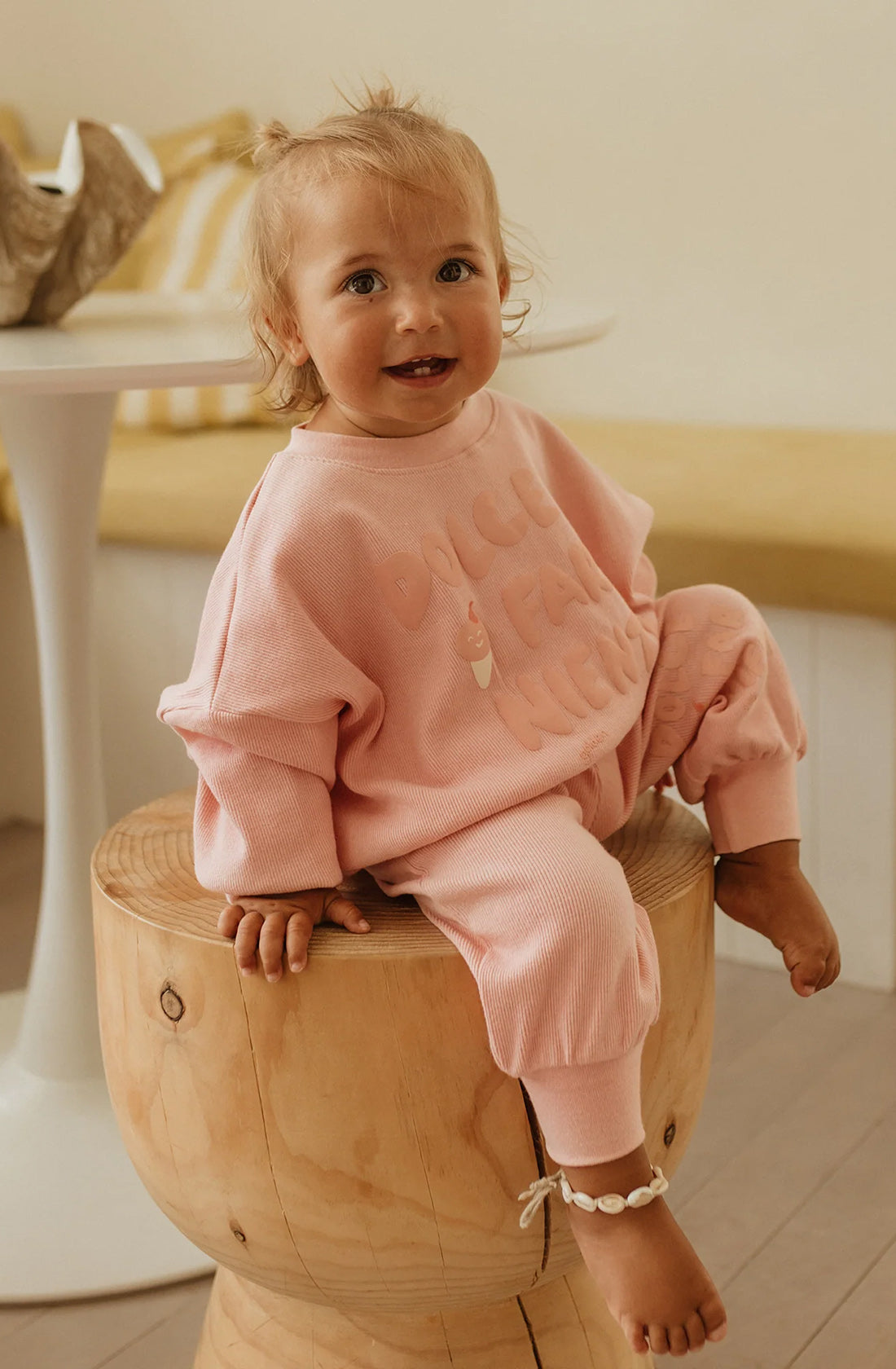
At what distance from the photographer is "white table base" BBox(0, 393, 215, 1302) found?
138 centimetres

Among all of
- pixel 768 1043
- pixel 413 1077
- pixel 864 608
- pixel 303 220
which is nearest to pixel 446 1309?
pixel 413 1077

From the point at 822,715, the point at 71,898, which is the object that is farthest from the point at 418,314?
the point at 822,715

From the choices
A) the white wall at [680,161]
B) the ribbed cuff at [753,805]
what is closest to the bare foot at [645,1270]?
the ribbed cuff at [753,805]

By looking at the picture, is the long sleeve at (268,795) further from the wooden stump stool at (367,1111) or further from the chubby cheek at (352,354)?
the chubby cheek at (352,354)

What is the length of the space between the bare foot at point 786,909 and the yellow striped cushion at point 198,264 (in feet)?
4.98

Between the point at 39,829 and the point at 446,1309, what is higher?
the point at 446,1309

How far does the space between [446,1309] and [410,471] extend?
0.52m

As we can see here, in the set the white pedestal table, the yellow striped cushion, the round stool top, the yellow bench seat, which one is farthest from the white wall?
the round stool top

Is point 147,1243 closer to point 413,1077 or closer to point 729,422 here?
point 413,1077

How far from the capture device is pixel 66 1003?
1.54 m

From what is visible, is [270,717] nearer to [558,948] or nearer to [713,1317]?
[558,948]

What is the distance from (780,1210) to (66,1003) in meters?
0.69

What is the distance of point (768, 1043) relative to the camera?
67.9 inches

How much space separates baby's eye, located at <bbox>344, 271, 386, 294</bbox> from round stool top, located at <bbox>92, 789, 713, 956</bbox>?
14.3 inches
